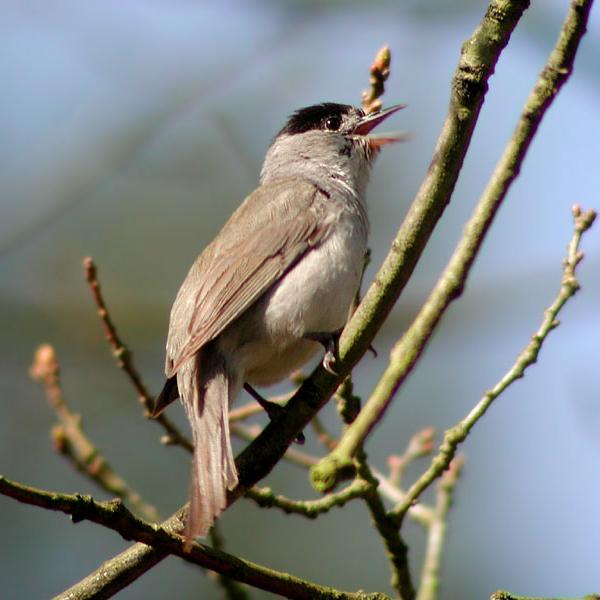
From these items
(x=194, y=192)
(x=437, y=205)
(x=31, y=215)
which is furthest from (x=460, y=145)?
(x=194, y=192)

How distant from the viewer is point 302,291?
4.62 meters

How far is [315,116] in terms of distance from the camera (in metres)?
6.42

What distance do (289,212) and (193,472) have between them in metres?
1.95

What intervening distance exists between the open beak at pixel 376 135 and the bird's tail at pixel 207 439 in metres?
1.87

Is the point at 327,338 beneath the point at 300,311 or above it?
beneath

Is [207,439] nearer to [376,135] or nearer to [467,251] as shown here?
[467,251]

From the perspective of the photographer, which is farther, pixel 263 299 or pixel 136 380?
pixel 263 299

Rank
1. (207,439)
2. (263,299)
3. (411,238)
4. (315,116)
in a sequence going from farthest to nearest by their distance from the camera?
1. (315,116)
2. (263,299)
3. (207,439)
4. (411,238)

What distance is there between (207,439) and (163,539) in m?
1.06

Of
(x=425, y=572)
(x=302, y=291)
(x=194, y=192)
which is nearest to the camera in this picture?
(x=425, y=572)

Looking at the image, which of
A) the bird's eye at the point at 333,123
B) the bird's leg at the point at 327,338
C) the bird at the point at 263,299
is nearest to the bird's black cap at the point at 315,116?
the bird's eye at the point at 333,123

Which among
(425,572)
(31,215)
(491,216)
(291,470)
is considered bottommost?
(425,572)

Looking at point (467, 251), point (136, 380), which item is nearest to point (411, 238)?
point (467, 251)

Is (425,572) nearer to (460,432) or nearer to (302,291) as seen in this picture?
(460,432)
